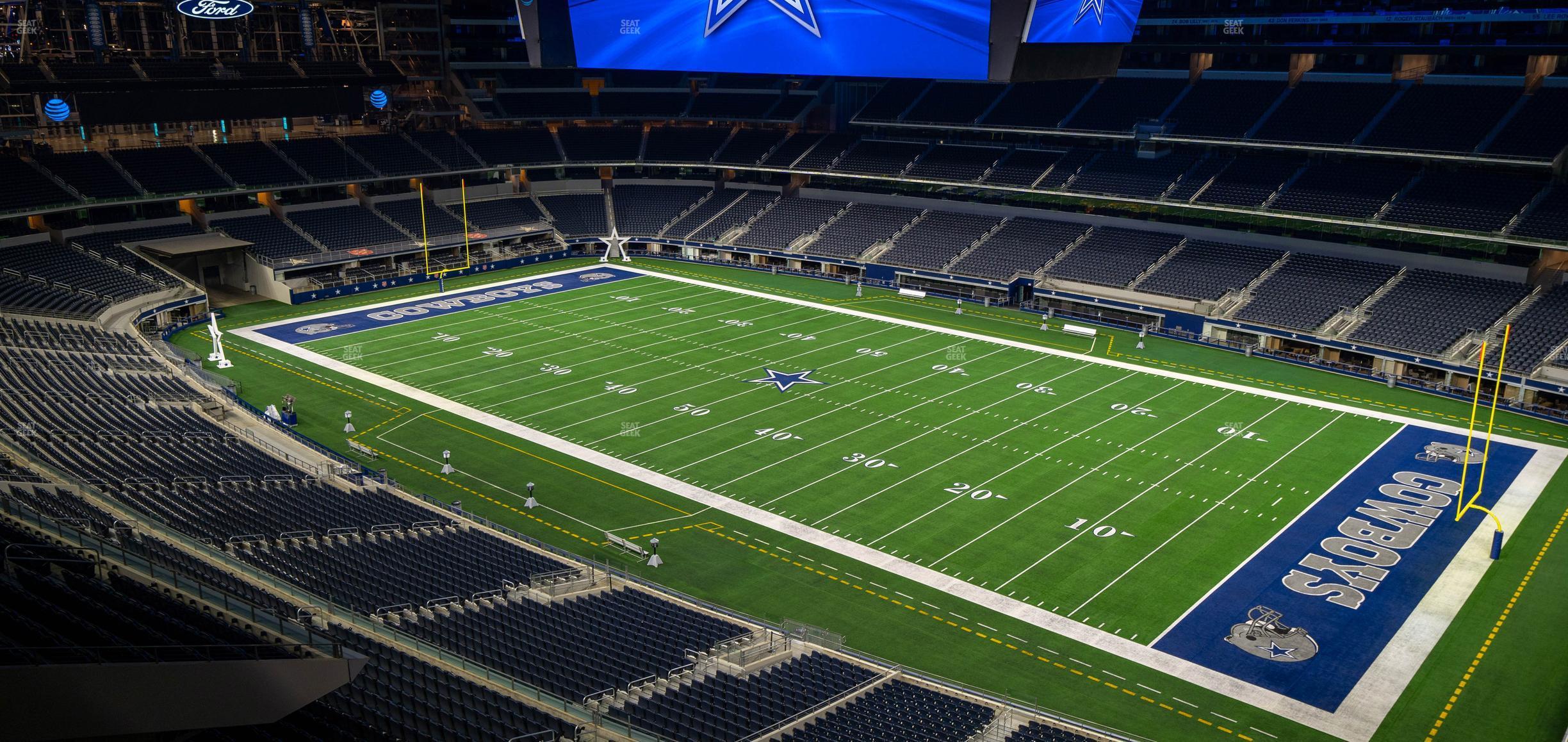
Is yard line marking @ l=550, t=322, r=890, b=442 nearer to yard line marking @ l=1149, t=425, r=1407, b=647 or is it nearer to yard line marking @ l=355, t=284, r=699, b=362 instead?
yard line marking @ l=355, t=284, r=699, b=362

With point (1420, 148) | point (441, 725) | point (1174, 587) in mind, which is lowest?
point (1174, 587)

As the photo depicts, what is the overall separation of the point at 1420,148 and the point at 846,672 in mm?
37601

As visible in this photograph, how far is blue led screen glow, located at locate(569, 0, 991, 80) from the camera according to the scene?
40.0 m

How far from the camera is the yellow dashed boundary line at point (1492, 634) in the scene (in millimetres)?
19828

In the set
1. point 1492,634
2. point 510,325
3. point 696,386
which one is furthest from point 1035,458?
point 510,325

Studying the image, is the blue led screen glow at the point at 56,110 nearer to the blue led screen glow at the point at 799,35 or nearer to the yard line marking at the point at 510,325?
the yard line marking at the point at 510,325

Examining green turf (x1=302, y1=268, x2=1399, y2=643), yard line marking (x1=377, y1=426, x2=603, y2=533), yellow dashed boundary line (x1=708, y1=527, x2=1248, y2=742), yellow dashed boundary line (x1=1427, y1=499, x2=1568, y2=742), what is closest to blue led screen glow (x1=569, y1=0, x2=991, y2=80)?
green turf (x1=302, y1=268, x2=1399, y2=643)

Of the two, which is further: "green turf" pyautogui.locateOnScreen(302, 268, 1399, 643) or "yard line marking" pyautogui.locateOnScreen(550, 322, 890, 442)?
"yard line marking" pyautogui.locateOnScreen(550, 322, 890, 442)

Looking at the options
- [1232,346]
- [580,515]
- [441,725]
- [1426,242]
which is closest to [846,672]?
[441,725]

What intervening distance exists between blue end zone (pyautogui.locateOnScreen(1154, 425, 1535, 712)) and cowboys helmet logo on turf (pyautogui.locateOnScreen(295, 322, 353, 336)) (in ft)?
119

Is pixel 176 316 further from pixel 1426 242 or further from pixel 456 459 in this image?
pixel 1426 242

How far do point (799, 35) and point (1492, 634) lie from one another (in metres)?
30.9

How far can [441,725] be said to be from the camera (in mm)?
14625

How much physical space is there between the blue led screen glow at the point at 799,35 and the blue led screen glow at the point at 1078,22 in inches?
69.8
